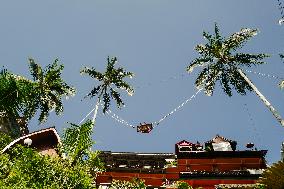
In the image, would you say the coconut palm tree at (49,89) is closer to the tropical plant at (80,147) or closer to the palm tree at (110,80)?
the palm tree at (110,80)

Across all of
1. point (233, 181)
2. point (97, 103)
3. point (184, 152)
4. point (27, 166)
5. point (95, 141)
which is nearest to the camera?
point (27, 166)

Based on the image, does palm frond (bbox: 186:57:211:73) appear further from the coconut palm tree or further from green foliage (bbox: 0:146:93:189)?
green foliage (bbox: 0:146:93:189)

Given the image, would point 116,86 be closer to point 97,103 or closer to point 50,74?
point 97,103

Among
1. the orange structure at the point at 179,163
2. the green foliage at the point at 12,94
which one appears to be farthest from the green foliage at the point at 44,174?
the orange structure at the point at 179,163

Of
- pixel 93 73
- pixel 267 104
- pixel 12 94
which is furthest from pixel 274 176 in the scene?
pixel 93 73

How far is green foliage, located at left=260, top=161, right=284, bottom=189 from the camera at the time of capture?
650 inches

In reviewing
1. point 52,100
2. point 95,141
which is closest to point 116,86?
point 52,100

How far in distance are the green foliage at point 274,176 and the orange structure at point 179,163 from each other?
1554 centimetres

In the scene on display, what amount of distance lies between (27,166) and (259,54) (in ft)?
104

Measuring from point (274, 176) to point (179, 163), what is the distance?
2129 cm

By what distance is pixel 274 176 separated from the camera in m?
17.0

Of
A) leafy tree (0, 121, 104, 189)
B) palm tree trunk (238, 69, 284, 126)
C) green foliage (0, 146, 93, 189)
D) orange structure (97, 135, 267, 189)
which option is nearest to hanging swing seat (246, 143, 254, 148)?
orange structure (97, 135, 267, 189)

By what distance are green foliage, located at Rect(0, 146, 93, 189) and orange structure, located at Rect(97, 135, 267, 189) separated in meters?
20.3

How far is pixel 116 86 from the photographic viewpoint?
48312 mm
